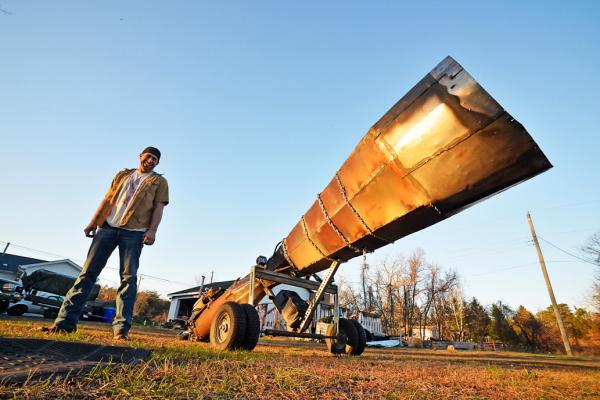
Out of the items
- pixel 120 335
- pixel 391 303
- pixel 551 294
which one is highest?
pixel 391 303

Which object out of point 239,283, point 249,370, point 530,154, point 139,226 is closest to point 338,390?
point 249,370

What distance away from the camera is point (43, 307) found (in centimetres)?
1302

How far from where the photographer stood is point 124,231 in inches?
156

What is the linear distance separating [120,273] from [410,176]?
141 inches

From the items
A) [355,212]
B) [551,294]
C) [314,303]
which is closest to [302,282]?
[314,303]

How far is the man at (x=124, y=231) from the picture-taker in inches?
140

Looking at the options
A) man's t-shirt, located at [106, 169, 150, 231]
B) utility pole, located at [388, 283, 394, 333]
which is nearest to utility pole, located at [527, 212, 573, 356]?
utility pole, located at [388, 283, 394, 333]

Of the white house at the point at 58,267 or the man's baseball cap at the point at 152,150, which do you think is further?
the white house at the point at 58,267

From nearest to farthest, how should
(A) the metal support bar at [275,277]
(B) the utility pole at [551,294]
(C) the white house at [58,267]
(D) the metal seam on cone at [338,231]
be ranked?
(D) the metal seam on cone at [338,231], (A) the metal support bar at [275,277], (B) the utility pole at [551,294], (C) the white house at [58,267]

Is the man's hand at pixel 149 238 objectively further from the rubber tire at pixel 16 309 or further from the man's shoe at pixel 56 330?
the rubber tire at pixel 16 309

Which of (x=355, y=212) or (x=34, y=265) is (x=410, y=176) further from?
(x=34, y=265)

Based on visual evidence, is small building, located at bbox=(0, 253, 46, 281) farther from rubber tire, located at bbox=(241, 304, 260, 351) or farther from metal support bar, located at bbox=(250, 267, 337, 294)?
rubber tire, located at bbox=(241, 304, 260, 351)

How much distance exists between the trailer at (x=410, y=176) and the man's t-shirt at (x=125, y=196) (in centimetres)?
183

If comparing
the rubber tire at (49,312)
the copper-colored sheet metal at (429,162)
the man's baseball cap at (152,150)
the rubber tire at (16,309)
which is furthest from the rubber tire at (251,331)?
the rubber tire at (49,312)
